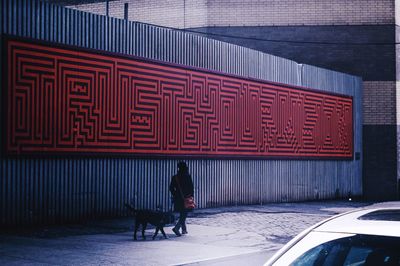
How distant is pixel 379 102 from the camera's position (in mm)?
31688

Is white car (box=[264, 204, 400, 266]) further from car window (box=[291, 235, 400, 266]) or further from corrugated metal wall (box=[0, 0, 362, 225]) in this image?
corrugated metal wall (box=[0, 0, 362, 225])

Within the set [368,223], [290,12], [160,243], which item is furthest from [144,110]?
[368,223]

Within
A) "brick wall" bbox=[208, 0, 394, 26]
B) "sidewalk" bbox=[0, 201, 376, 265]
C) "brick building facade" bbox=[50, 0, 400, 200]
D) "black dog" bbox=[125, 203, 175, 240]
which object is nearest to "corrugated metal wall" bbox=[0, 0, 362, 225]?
"sidewalk" bbox=[0, 201, 376, 265]

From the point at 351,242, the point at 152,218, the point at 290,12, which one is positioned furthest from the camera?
the point at 290,12

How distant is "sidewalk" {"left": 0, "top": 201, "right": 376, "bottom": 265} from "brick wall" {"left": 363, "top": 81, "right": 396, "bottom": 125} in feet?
42.0

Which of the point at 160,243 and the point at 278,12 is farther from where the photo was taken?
the point at 278,12

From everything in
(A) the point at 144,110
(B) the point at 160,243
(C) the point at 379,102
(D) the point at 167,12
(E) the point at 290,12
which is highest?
(D) the point at 167,12

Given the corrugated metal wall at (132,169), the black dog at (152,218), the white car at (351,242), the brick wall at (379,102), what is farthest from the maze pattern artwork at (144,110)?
the white car at (351,242)

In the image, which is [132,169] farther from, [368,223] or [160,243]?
[368,223]

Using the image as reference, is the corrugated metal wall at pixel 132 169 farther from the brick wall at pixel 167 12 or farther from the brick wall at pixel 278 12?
the brick wall at pixel 167 12

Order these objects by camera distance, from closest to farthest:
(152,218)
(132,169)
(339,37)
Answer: (152,218), (132,169), (339,37)

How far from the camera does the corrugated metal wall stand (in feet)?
53.5

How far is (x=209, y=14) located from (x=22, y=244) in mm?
21159

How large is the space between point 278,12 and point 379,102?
20.9 feet
